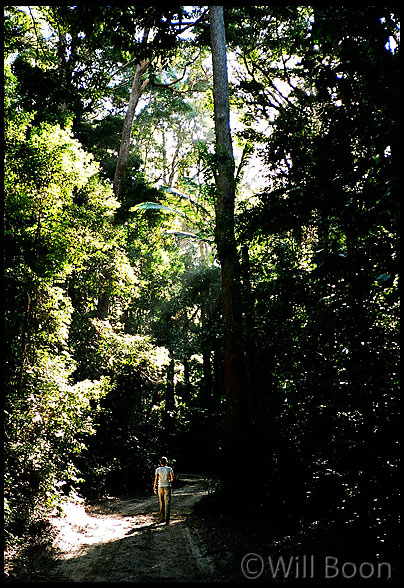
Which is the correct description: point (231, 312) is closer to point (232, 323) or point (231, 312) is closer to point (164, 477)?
point (232, 323)

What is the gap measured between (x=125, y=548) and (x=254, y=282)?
6234 millimetres

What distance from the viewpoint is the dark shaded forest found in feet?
14.0

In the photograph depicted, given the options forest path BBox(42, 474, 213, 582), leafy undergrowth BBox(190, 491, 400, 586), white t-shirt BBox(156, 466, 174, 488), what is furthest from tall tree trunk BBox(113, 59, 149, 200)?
leafy undergrowth BBox(190, 491, 400, 586)

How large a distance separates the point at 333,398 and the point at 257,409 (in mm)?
4891

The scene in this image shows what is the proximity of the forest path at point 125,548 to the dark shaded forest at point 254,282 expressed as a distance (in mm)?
828

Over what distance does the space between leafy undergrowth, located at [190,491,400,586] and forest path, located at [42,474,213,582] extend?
16.1 inches

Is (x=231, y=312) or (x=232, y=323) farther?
(x=231, y=312)

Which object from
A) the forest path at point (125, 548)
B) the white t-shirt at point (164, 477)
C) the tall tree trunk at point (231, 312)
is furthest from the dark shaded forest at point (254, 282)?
the white t-shirt at point (164, 477)

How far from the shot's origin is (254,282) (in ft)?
34.8

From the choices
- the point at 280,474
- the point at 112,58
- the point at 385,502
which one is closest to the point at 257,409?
the point at 280,474

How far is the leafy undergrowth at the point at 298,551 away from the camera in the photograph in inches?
196

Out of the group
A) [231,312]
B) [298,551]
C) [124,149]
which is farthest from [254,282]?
[124,149]

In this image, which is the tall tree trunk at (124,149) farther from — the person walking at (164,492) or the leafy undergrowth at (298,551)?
the leafy undergrowth at (298,551)

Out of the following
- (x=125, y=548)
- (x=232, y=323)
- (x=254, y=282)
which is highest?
(x=254, y=282)
